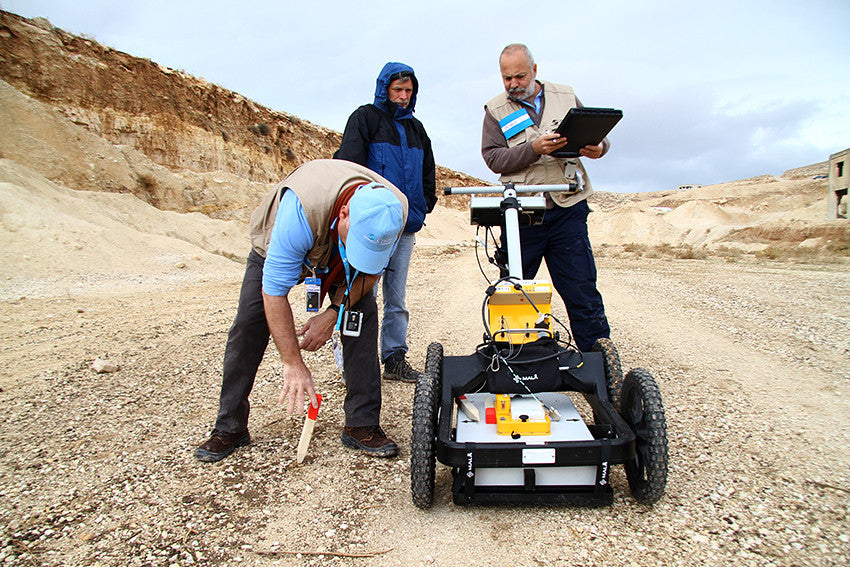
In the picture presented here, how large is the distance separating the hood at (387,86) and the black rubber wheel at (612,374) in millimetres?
2487

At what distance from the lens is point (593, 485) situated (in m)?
2.46

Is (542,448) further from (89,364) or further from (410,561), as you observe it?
(89,364)

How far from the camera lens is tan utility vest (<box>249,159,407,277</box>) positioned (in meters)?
2.62

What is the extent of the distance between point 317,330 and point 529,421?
123cm

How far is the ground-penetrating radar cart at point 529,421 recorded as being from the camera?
2.36 m

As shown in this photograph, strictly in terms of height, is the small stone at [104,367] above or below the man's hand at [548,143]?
below

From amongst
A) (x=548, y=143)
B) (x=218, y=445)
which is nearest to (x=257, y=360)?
(x=218, y=445)

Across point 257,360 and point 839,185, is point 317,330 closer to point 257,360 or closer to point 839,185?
point 257,360

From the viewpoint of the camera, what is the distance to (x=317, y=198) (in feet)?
8.60

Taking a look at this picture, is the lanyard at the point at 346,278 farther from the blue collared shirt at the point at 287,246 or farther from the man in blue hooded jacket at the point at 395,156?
the man in blue hooded jacket at the point at 395,156

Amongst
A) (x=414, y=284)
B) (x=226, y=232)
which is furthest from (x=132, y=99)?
(x=414, y=284)

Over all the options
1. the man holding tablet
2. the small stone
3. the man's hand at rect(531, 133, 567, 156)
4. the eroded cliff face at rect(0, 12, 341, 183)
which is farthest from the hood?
the eroded cliff face at rect(0, 12, 341, 183)

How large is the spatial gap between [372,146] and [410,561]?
3.08m

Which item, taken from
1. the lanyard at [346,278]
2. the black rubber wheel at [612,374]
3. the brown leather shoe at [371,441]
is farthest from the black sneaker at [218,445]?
the black rubber wheel at [612,374]
